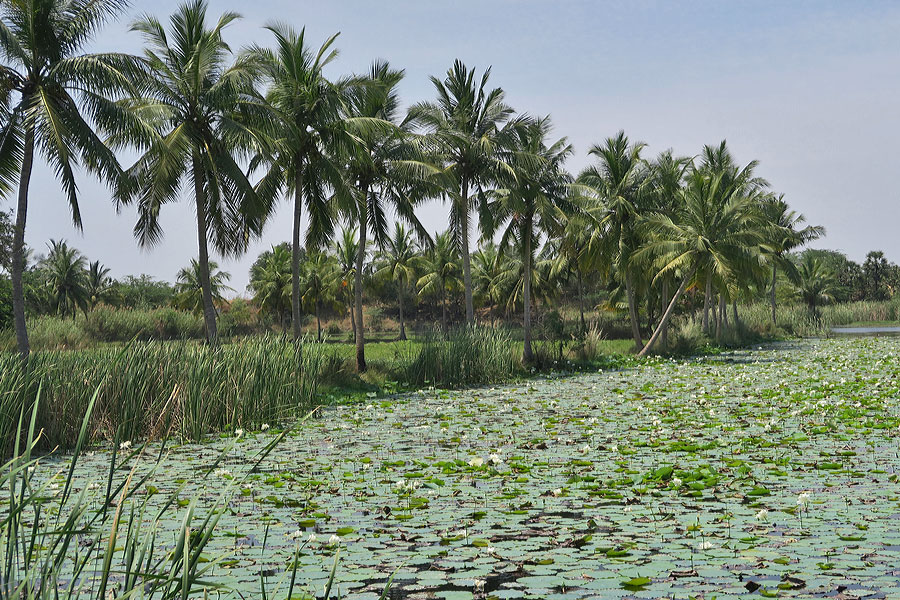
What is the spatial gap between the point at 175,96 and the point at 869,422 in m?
17.7

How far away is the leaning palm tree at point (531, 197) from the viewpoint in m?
26.2

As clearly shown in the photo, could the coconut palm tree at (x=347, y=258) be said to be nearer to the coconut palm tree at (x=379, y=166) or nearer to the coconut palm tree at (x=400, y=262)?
the coconut palm tree at (x=400, y=262)

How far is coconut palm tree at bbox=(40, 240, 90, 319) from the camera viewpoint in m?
55.3

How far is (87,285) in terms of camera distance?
6172 centimetres

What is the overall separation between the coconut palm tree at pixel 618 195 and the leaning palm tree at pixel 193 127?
613 inches

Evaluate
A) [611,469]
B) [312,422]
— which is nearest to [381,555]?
[611,469]

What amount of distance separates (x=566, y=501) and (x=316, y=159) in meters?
17.1

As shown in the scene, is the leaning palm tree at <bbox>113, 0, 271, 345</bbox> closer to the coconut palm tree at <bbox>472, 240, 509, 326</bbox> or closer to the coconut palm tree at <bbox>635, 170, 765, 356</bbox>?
the coconut palm tree at <bbox>635, 170, 765, 356</bbox>

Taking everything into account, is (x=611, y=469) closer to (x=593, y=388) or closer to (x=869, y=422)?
(x=869, y=422)

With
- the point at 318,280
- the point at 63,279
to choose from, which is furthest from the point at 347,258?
the point at 63,279

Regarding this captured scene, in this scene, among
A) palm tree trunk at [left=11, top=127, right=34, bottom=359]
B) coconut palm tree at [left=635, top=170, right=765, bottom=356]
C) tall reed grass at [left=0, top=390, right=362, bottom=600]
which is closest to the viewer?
tall reed grass at [left=0, top=390, right=362, bottom=600]

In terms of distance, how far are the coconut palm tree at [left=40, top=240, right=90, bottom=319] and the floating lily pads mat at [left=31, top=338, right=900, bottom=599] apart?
162ft

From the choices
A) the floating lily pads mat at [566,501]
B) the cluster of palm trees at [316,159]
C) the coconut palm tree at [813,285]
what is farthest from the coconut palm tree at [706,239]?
the coconut palm tree at [813,285]

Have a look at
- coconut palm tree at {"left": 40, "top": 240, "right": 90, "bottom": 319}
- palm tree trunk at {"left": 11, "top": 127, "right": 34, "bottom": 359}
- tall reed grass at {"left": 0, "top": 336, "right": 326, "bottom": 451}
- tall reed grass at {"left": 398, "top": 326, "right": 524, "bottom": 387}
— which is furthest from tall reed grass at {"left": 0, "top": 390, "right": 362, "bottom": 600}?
coconut palm tree at {"left": 40, "top": 240, "right": 90, "bottom": 319}
